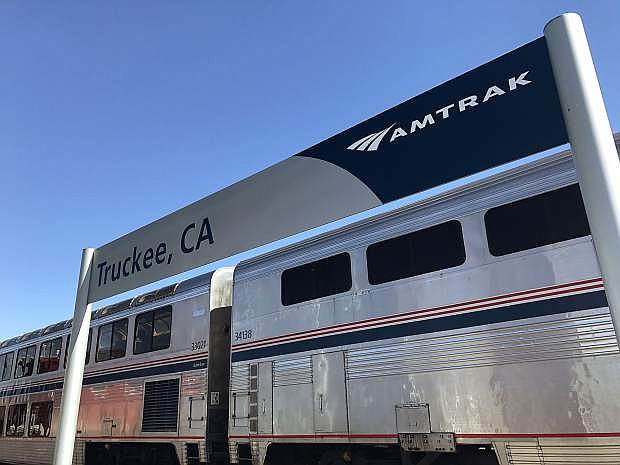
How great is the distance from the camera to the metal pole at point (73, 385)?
13.5 feet

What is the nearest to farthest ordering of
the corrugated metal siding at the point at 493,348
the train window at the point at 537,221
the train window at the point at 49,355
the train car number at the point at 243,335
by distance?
the corrugated metal siding at the point at 493,348 < the train window at the point at 537,221 < the train car number at the point at 243,335 < the train window at the point at 49,355

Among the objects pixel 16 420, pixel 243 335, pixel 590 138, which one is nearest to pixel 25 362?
pixel 16 420

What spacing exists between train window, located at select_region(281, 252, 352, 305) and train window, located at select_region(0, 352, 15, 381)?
1125cm

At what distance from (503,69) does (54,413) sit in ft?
42.1

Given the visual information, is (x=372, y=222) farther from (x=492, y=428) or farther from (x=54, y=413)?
(x=54, y=413)

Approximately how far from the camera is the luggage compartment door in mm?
6652

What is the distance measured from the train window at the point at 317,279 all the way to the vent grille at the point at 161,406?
120 inches

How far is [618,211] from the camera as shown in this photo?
2025 millimetres

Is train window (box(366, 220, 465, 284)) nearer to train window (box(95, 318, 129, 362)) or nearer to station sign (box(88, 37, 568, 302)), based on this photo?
station sign (box(88, 37, 568, 302))

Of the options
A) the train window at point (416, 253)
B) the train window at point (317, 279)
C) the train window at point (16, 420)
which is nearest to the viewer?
the train window at point (416, 253)

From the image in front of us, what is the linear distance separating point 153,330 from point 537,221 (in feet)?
23.8

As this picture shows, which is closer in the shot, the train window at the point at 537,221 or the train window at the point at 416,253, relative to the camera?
the train window at the point at 537,221

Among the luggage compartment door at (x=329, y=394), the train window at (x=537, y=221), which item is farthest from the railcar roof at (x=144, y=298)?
the train window at (x=537, y=221)

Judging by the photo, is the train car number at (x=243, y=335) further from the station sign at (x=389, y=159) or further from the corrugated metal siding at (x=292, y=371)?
the station sign at (x=389, y=159)
